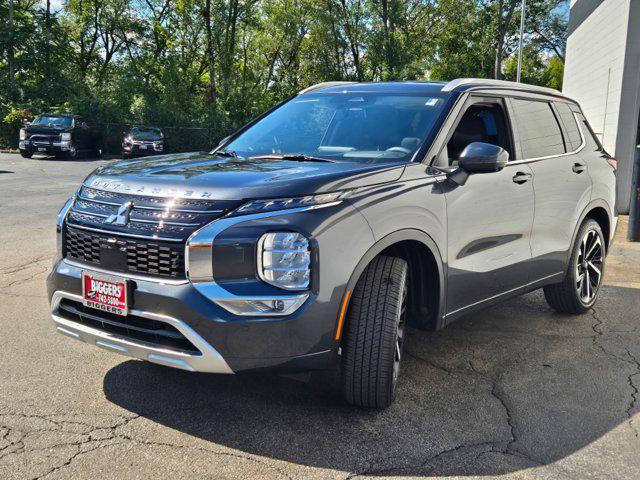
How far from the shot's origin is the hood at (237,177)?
10.6 ft

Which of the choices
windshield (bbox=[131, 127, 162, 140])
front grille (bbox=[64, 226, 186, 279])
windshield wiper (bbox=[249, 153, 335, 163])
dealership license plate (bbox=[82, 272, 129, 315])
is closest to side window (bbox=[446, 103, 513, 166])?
windshield wiper (bbox=[249, 153, 335, 163])

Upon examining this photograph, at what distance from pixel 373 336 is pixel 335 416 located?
1.67 feet

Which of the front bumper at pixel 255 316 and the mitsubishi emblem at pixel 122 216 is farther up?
the mitsubishi emblem at pixel 122 216

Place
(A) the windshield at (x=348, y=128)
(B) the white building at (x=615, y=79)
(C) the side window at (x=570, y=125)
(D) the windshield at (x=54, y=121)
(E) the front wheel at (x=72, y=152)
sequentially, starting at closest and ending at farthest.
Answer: (A) the windshield at (x=348, y=128) → (C) the side window at (x=570, y=125) → (B) the white building at (x=615, y=79) → (E) the front wheel at (x=72, y=152) → (D) the windshield at (x=54, y=121)

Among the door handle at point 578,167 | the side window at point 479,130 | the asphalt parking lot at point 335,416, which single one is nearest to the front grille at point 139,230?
the asphalt parking lot at point 335,416

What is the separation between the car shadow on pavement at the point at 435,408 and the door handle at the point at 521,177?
1.18 metres

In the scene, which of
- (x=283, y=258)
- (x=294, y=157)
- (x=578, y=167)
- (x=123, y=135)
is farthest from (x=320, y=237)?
(x=123, y=135)

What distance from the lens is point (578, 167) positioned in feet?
17.3

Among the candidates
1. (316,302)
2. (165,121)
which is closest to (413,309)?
(316,302)

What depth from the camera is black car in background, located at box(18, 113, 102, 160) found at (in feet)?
80.2

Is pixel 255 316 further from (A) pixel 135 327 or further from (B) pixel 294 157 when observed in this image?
(B) pixel 294 157

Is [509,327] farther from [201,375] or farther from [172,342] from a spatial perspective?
[172,342]

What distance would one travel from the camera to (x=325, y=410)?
3.62 metres

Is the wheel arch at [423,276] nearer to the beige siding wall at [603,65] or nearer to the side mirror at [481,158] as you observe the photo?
the side mirror at [481,158]
